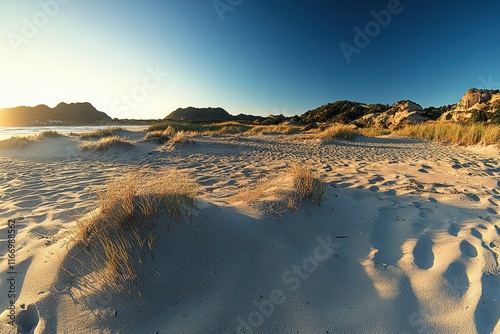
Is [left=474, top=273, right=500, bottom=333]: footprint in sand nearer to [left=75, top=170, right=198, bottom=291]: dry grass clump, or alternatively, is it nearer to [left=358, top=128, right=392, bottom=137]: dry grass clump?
[left=75, top=170, right=198, bottom=291]: dry grass clump

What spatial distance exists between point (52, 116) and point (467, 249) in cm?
5542

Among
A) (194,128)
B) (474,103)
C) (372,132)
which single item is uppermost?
(474,103)

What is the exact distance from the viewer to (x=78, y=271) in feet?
6.53

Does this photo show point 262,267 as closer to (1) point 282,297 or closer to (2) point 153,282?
(1) point 282,297

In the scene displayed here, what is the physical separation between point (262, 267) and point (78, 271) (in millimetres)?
1596

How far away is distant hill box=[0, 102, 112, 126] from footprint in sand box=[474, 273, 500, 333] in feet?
146

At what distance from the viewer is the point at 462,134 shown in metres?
11.9

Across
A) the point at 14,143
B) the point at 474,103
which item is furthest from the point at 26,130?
the point at 474,103

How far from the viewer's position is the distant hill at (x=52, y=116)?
34.3 m

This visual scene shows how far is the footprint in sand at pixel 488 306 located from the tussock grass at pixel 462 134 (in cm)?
1091

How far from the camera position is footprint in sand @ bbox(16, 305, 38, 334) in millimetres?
1608

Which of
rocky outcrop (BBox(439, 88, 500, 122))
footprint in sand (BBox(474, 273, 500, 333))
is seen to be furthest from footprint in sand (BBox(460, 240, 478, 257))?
rocky outcrop (BBox(439, 88, 500, 122))

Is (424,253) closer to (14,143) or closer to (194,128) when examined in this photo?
(14,143)

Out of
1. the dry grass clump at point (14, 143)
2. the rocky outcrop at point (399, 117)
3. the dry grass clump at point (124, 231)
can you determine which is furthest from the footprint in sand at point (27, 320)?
the rocky outcrop at point (399, 117)
